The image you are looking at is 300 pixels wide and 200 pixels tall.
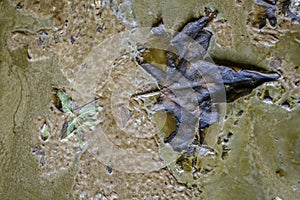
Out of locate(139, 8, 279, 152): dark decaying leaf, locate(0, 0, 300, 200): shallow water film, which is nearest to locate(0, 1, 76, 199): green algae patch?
locate(0, 0, 300, 200): shallow water film

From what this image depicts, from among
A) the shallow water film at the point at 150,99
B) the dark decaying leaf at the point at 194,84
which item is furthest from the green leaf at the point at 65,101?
the dark decaying leaf at the point at 194,84

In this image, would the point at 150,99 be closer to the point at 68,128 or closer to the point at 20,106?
the point at 68,128

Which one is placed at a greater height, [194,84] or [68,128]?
[194,84]

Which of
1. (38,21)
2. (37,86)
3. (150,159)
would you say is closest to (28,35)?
(38,21)

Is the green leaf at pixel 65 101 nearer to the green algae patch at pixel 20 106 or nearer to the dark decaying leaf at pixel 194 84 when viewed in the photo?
the green algae patch at pixel 20 106

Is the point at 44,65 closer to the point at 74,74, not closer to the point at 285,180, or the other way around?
the point at 74,74

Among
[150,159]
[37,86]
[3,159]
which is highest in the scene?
[37,86]

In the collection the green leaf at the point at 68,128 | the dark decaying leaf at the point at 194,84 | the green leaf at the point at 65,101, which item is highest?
the dark decaying leaf at the point at 194,84

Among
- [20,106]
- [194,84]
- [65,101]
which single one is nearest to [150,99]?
[194,84]
